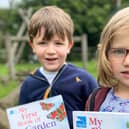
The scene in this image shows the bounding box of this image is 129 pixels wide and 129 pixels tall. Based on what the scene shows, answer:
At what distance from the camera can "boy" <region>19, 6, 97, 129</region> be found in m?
2.17

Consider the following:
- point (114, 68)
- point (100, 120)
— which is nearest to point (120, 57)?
point (114, 68)

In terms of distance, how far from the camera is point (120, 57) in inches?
63.1

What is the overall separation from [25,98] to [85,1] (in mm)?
24425

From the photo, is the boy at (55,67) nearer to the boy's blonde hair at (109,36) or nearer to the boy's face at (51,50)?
the boy's face at (51,50)

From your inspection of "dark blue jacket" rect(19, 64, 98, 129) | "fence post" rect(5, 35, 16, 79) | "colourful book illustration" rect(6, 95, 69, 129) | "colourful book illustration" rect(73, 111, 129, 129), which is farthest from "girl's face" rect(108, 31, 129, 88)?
"fence post" rect(5, 35, 16, 79)

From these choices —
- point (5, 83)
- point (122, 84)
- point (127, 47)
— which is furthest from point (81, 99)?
point (5, 83)

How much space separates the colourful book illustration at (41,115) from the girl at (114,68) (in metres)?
0.32

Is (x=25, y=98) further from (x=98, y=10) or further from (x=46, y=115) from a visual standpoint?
(x=98, y=10)

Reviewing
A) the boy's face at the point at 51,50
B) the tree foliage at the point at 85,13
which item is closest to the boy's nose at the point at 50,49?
the boy's face at the point at 51,50

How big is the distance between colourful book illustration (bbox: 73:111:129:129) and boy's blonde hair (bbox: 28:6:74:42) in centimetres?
66

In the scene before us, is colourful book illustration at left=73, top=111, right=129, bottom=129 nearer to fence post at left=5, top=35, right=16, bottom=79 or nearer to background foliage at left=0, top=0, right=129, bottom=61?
fence post at left=5, top=35, right=16, bottom=79

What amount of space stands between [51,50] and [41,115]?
0.33m

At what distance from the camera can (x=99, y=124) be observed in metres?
1.60

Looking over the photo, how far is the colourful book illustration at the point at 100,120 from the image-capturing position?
1.54 metres
